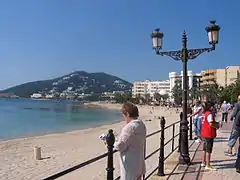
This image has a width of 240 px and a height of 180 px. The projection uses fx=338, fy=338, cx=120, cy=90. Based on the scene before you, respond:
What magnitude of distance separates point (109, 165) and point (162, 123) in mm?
2902

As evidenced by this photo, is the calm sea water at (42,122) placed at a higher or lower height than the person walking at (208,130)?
lower

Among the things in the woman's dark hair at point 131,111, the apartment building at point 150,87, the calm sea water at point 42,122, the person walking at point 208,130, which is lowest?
the calm sea water at point 42,122

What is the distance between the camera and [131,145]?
144 inches

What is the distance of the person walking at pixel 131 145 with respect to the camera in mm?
3598

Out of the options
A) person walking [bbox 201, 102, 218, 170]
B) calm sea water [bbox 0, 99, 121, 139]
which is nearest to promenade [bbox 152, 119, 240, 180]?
person walking [bbox 201, 102, 218, 170]

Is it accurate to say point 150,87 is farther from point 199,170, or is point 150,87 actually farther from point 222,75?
point 199,170

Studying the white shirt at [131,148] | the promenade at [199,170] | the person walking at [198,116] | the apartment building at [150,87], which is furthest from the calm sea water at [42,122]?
the apartment building at [150,87]

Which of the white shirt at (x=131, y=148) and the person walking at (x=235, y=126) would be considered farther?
the person walking at (x=235, y=126)

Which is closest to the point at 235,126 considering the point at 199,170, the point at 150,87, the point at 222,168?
the point at 222,168

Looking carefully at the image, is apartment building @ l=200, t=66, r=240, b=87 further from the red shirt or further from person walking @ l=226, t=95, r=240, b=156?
the red shirt

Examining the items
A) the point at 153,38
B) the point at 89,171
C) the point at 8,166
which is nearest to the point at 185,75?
the point at 153,38

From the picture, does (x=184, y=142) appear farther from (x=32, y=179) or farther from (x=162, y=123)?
(x=32, y=179)

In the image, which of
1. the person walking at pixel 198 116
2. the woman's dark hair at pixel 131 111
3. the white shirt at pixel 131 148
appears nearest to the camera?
the white shirt at pixel 131 148

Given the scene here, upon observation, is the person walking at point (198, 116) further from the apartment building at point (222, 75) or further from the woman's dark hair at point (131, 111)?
the apartment building at point (222, 75)
